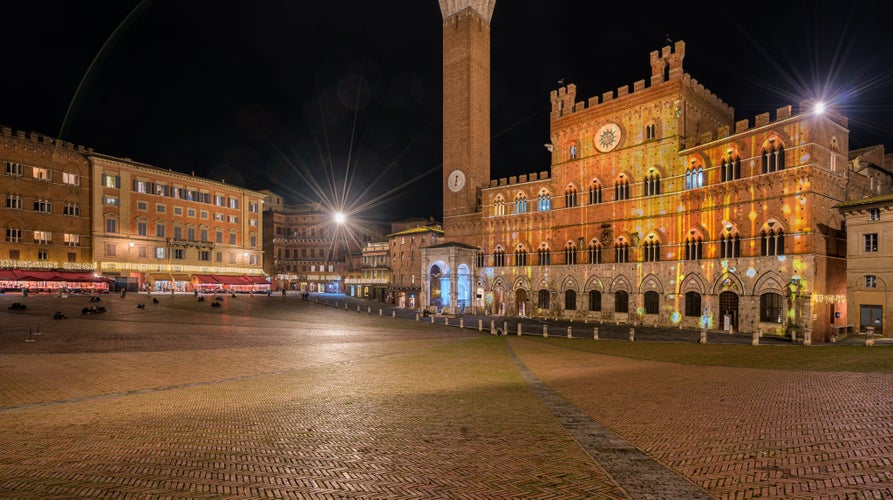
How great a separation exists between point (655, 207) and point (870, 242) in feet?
46.1

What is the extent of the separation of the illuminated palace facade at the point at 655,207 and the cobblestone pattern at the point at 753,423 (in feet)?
65.6

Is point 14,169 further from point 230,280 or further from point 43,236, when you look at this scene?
point 230,280

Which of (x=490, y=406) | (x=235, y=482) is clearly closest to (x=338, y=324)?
(x=490, y=406)

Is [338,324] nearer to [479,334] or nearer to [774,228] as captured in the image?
[479,334]

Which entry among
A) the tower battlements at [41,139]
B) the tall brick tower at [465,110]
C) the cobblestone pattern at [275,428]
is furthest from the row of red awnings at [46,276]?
the tall brick tower at [465,110]

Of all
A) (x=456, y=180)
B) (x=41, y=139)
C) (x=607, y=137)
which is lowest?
(x=456, y=180)

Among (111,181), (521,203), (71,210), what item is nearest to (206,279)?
(111,181)

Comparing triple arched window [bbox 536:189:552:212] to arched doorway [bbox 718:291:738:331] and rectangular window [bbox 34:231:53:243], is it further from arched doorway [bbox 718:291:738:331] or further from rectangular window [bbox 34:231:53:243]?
rectangular window [bbox 34:231:53:243]

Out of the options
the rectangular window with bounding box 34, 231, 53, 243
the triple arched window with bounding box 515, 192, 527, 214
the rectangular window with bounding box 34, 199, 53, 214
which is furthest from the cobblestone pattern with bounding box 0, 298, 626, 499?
the rectangular window with bounding box 34, 199, 53, 214

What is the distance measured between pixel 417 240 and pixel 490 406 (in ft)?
171

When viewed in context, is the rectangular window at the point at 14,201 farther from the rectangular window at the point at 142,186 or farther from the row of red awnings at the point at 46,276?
the rectangular window at the point at 142,186

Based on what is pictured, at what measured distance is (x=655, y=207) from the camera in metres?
39.1

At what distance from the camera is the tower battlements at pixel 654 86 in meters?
37.7

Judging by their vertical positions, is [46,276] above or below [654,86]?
below
